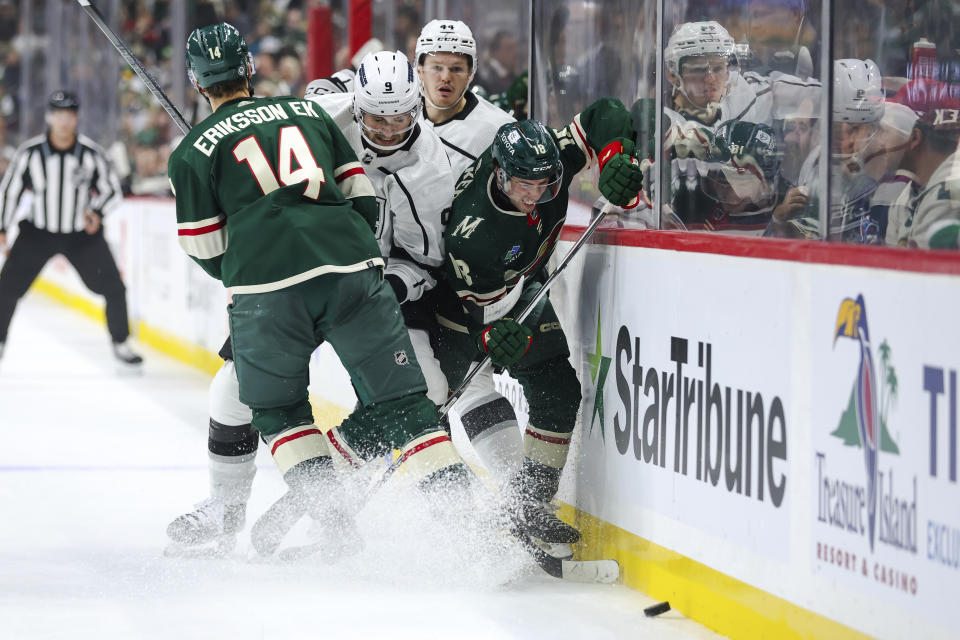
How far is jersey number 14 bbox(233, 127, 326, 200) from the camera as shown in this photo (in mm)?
3441

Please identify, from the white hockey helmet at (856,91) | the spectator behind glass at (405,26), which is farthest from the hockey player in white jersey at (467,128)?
the spectator behind glass at (405,26)

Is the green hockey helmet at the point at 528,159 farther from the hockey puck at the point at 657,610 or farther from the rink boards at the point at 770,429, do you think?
the hockey puck at the point at 657,610

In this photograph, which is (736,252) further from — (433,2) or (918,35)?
(433,2)

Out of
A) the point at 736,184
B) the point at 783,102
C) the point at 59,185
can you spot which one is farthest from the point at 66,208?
the point at 783,102

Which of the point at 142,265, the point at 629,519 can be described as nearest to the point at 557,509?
the point at 629,519

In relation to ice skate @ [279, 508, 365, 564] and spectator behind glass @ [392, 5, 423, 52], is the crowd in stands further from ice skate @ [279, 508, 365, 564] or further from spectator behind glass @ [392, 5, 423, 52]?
spectator behind glass @ [392, 5, 423, 52]

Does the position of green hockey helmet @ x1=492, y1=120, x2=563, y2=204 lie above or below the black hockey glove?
above

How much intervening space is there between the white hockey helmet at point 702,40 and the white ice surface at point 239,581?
137 centimetres

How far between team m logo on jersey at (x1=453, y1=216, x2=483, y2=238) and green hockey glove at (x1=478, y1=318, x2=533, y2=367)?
0.25 m

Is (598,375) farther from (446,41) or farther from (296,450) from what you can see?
(446,41)

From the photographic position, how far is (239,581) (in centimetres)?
359

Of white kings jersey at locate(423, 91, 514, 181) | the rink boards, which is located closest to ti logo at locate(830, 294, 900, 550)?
the rink boards

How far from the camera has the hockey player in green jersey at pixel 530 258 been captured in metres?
3.56

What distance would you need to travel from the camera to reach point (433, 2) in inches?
233
